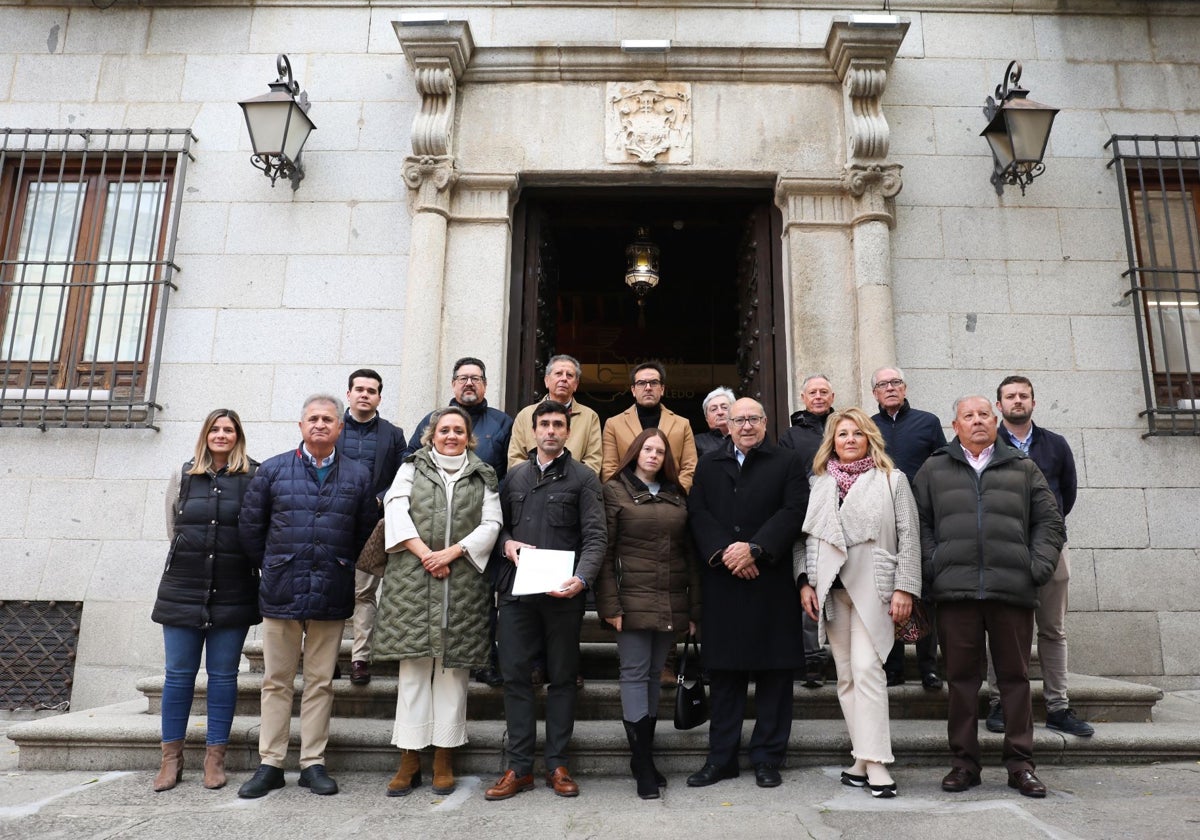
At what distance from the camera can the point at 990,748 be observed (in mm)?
4145

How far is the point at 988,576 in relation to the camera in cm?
377

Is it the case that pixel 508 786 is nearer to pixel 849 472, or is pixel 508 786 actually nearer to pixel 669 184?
pixel 849 472

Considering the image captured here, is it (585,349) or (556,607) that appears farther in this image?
(585,349)

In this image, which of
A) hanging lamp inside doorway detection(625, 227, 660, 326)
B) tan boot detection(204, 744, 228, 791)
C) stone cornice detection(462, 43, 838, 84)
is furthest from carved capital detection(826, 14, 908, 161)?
tan boot detection(204, 744, 228, 791)

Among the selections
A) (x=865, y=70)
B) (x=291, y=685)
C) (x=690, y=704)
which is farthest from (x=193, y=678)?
(x=865, y=70)

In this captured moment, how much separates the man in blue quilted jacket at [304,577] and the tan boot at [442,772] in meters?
0.48

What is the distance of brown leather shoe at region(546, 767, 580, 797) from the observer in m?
3.71

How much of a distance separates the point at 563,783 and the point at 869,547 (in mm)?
1794

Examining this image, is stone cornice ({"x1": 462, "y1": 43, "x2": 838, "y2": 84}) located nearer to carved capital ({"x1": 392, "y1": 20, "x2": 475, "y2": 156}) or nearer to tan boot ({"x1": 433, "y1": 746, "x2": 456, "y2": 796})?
carved capital ({"x1": 392, "y1": 20, "x2": 475, "y2": 156})

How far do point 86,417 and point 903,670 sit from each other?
6108mm

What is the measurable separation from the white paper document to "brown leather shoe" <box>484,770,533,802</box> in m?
0.82

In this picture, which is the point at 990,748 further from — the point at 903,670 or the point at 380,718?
the point at 380,718

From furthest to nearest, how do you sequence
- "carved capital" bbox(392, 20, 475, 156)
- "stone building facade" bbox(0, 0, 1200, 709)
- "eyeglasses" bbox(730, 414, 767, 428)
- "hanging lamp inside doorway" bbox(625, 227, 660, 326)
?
"hanging lamp inside doorway" bbox(625, 227, 660, 326) < "carved capital" bbox(392, 20, 475, 156) < "stone building facade" bbox(0, 0, 1200, 709) < "eyeglasses" bbox(730, 414, 767, 428)

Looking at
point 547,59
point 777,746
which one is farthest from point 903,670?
point 547,59
